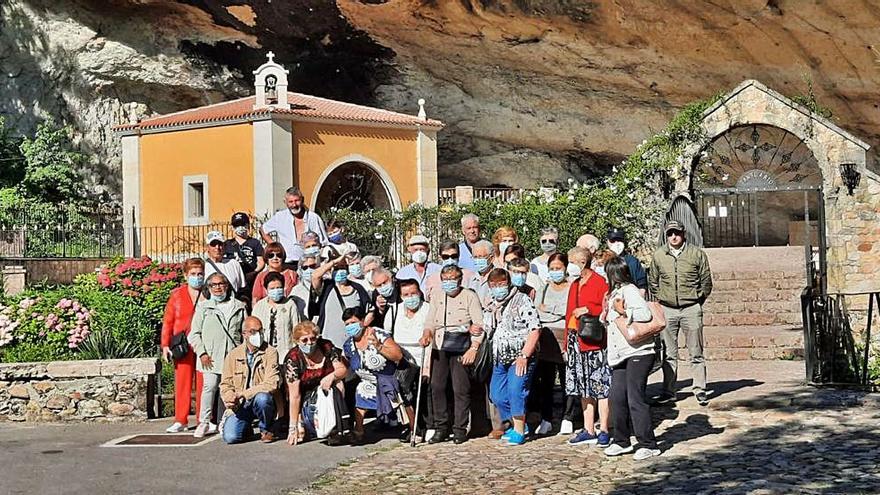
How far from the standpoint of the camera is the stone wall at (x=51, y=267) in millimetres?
19750

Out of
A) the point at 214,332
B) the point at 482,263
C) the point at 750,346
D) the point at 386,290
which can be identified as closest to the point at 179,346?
the point at 214,332

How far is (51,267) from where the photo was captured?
20.3 m

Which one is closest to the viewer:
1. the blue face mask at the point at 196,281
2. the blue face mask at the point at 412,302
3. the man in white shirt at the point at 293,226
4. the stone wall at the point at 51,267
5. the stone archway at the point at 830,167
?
the blue face mask at the point at 412,302

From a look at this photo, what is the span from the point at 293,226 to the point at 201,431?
2.54 metres

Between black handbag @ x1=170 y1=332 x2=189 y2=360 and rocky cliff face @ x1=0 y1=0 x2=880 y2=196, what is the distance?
522 inches

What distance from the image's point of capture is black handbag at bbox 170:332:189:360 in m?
9.80

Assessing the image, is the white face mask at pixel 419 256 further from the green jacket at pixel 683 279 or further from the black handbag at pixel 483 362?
the green jacket at pixel 683 279

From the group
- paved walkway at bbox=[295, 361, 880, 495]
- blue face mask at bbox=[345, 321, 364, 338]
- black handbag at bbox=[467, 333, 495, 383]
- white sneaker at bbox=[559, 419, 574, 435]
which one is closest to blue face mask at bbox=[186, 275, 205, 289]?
blue face mask at bbox=[345, 321, 364, 338]

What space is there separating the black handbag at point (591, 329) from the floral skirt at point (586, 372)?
0.16 m

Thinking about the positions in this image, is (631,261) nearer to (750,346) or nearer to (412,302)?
(412,302)

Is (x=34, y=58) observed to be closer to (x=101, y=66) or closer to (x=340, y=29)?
(x=101, y=66)

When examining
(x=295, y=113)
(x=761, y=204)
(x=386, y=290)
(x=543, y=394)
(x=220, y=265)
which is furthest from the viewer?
(x=761, y=204)

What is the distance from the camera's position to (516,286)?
9.03 metres

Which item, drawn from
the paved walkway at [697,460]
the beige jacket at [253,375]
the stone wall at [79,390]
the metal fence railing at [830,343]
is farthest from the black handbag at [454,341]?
the metal fence railing at [830,343]
